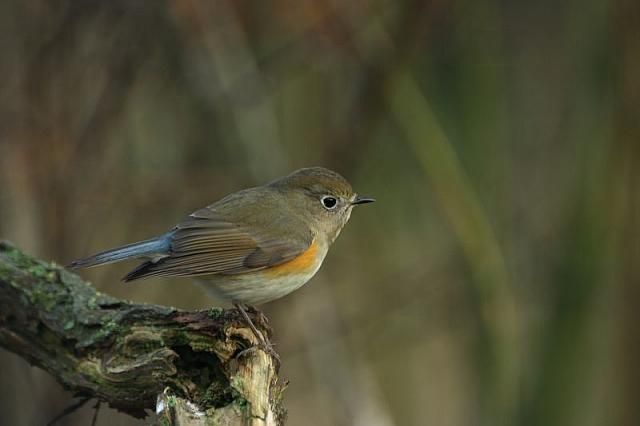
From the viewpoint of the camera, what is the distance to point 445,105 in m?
6.32

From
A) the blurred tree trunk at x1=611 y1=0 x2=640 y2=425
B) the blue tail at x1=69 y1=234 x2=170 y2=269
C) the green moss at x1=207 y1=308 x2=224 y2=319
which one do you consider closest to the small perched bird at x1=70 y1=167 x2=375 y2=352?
the blue tail at x1=69 y1=234 x2=170 y2=269

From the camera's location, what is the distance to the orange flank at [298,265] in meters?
4.14

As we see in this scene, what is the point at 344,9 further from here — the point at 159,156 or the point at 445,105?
the point at 159,156

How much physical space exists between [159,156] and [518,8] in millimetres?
3258

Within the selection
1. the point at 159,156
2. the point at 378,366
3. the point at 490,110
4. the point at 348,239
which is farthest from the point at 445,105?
the point at 378,366

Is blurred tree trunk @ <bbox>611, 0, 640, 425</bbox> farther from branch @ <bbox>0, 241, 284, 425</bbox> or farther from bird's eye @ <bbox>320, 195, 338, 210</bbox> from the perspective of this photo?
branch @ <bbox>0, 241, 284, 425</bbox>

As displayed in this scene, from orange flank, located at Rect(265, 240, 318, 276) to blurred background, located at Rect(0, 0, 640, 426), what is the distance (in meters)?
1.30

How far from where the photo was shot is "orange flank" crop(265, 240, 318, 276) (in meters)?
4.14

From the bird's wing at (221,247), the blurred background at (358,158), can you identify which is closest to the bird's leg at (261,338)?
the bird's wing at (221,247)

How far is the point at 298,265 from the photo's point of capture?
4.19 m

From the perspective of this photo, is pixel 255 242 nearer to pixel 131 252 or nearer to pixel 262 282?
pixel 262 282

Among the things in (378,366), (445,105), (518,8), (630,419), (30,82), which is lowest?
(630,419)

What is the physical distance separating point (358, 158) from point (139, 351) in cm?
311

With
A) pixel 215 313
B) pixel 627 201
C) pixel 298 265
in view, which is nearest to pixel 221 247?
pixel 298 265
